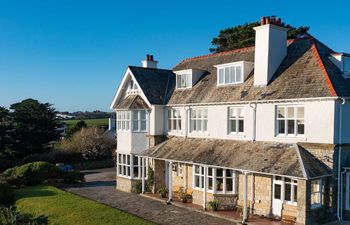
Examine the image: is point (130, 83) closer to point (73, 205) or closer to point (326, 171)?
point (73, 205)

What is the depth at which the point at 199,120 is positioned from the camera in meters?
23.8

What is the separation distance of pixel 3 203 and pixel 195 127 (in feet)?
47.3

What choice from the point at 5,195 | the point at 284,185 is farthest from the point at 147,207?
the point at 5,195

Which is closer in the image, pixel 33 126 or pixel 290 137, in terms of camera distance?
pixel 290 137

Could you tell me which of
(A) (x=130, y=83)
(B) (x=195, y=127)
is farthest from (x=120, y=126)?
(B) (x=195, y=127)

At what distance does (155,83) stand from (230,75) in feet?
23.7

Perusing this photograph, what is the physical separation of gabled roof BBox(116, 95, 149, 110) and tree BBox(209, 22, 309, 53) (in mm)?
21985

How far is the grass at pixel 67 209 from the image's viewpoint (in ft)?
60.5

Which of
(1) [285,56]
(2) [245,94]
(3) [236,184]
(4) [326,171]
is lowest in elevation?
(3) [236,184]

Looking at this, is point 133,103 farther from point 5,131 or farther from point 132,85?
point 5,131

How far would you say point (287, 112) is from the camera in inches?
722

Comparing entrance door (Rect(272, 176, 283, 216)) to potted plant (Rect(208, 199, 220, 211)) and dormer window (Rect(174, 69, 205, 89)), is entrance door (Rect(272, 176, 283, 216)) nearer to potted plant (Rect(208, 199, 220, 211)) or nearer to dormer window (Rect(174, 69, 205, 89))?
potted plant (Rect(208, 199, 220, 211))

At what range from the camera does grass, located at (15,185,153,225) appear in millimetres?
18453

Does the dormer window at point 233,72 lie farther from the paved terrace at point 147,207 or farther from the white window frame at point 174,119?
the paved terrace at point 147,207
